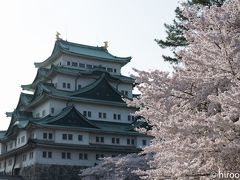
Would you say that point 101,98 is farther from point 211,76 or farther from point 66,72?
point 211,76

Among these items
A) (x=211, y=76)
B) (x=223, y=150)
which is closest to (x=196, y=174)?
(x=223, y=150)

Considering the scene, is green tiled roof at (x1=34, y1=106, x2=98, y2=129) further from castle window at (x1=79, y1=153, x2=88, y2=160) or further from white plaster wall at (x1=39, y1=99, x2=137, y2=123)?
castle window at (x1=79, y1=153, x2=88, y2=160)

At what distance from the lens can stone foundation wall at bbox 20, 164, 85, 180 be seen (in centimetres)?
3662

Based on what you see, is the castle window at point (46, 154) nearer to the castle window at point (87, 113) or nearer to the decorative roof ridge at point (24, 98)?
the castle window at point (87, 113)

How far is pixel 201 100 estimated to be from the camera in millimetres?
8992

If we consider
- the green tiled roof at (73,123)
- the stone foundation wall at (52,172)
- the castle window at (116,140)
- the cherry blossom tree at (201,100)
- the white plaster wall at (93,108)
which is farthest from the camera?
the white plaster wall at (93,108)

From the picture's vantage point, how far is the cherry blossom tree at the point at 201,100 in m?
6.96

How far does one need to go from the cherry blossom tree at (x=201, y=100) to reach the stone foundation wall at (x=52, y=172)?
2844cm

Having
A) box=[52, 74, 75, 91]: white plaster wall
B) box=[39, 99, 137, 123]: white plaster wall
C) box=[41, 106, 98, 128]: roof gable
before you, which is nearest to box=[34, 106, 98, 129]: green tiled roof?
box=[41, 106, 98, 128]: roof gable

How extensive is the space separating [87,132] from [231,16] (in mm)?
32180

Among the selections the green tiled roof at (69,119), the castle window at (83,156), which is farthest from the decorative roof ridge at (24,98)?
the castle window at (83,156)

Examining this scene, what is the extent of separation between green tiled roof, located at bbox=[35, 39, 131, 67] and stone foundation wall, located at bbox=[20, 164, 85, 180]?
47.2 feet

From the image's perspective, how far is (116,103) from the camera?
43594mm

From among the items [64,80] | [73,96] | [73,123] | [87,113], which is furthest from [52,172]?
[64,80]
